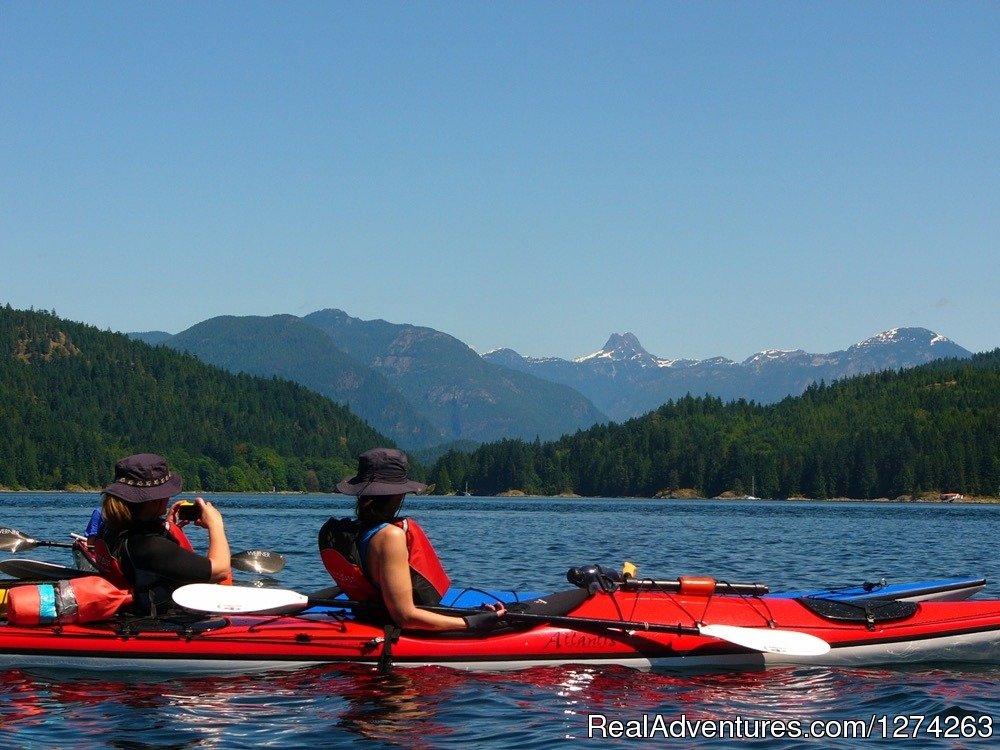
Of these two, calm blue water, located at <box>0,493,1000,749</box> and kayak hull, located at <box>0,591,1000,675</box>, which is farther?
kayak hull, located at <box>0,591,1000,675</box>

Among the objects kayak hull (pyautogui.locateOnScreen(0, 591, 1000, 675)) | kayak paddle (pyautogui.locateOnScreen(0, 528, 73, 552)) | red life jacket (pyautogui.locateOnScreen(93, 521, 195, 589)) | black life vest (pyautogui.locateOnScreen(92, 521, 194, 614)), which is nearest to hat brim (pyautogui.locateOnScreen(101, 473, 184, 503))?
black life vest (pyautogui.locateOnScreen(92, 521, 194, 614))

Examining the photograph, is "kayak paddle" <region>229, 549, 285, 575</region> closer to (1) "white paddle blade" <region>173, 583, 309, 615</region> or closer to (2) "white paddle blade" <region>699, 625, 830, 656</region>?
(1) "white paddle blade" <region>173, 583, 309, 615</region>

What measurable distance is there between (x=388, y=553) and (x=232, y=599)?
2.19 metres

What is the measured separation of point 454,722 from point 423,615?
168 centimetres

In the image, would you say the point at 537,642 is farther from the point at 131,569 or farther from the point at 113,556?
the point at 113,556

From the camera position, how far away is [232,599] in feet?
49.7

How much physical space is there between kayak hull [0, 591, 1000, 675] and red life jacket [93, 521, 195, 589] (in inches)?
22.8

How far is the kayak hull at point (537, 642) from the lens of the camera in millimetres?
15531

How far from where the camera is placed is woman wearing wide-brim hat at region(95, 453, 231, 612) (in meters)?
14.5

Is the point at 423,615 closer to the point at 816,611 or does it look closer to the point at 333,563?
the point at 333,563

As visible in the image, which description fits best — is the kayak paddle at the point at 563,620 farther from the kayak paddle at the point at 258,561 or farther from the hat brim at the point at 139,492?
the kayak paddle at the point at 258,561

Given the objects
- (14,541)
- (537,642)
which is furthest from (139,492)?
(14,541)

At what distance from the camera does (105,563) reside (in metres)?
15.7

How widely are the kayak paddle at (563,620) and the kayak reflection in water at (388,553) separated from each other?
0.31m
